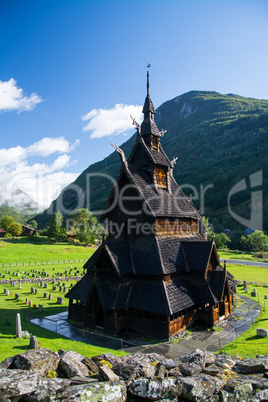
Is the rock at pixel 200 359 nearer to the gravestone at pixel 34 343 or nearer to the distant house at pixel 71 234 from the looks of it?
the gravestone at pixel 34 343

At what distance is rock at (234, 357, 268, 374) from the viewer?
870 cm

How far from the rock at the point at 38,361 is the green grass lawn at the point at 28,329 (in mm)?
3594

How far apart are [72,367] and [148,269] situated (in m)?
11.1

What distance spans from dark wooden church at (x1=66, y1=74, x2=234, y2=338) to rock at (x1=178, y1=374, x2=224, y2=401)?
841cm

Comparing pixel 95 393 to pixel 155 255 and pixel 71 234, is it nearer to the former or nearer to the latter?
pixel 155 255

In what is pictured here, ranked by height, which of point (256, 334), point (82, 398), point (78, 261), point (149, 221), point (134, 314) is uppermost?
point (149, 221)

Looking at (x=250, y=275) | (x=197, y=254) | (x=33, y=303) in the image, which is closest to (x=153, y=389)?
(x=197, y=254)

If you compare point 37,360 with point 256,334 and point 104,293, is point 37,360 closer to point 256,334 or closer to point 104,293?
point 104,293

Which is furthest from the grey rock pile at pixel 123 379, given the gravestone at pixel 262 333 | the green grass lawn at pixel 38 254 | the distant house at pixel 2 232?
the distant house at pixel 2 232

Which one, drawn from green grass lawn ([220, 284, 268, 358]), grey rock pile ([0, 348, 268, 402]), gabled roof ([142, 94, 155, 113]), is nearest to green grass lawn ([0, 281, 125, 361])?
grey rock pile ([0, 348, 268, 402])

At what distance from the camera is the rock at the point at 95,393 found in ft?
19.0

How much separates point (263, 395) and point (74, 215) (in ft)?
312

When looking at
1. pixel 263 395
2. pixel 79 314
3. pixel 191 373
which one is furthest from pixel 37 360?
pixel 79 314

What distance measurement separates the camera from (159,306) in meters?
16.4
